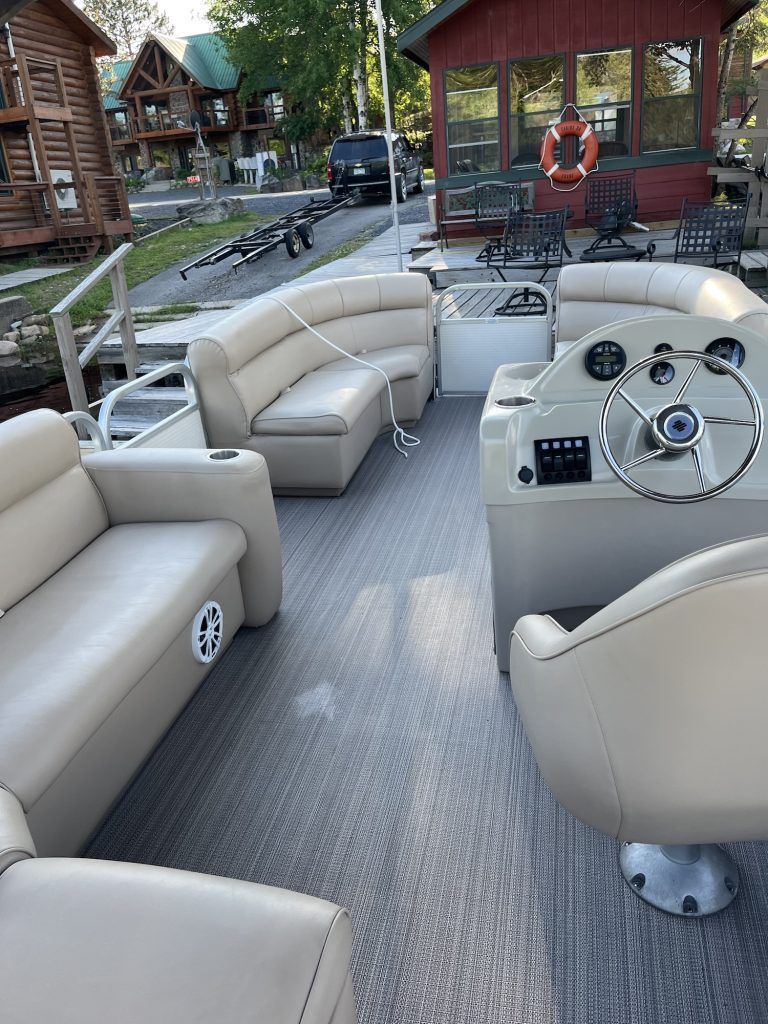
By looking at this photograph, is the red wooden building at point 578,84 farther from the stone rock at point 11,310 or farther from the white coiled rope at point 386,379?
the white coiled rope at point 386,379

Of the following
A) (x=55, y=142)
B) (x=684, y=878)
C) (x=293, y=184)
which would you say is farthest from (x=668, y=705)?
(x=293, y=184)

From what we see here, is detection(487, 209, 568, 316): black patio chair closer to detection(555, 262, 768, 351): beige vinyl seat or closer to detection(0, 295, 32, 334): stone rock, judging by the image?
detection(555, 262, 768, 351): beige vinyl seat

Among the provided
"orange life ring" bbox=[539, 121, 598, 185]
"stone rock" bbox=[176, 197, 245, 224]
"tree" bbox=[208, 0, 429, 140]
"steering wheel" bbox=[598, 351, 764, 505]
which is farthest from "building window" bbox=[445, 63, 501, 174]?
"tree" bbox=[208, 0, 429, 140]

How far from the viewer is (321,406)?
4184mm

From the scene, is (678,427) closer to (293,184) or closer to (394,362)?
(394,362)

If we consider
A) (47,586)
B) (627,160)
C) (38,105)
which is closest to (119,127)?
(38,105)

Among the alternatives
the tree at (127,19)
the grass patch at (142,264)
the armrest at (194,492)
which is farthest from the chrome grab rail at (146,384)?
the tree at (127,19)

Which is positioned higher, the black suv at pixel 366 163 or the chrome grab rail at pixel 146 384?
the black suv at pixel 366 163

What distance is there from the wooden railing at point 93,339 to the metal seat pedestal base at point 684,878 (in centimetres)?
466

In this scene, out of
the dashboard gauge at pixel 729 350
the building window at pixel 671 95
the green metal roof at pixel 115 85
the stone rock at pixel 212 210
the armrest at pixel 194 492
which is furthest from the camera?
the green metal roof at pixel 115 85

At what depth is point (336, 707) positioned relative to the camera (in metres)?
2.62

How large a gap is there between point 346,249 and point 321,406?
9.71m

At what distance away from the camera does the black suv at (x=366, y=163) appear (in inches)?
637

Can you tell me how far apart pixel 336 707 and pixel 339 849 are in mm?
591
